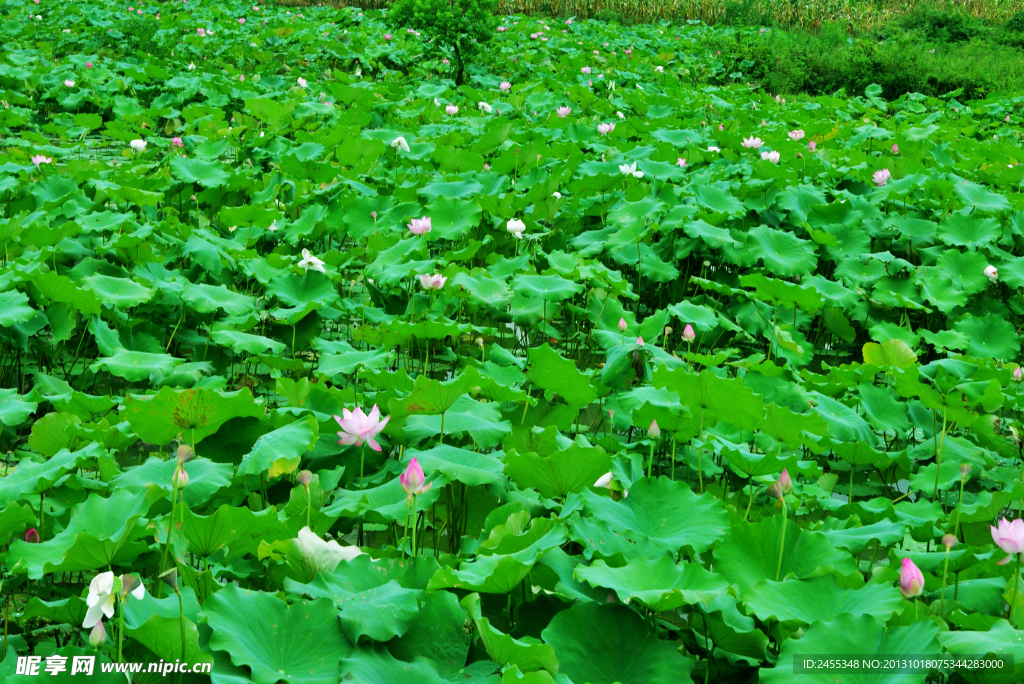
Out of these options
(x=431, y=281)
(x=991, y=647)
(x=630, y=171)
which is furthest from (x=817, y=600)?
(x=630, y=171)

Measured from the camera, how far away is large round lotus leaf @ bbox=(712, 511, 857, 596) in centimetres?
162

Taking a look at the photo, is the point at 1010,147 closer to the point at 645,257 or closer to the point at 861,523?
the point at 645,257

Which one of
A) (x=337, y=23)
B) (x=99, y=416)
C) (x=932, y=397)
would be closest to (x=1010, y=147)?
(x=932, y=397)

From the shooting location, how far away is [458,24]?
879cm

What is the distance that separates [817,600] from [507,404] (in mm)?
1196

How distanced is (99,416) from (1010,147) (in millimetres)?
6633

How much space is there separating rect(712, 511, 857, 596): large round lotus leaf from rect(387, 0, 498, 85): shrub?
26.4 feet

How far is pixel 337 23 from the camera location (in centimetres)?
1241

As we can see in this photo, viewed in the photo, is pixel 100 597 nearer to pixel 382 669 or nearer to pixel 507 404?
pixel 382 669

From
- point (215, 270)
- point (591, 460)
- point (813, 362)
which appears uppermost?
point (591, 460)

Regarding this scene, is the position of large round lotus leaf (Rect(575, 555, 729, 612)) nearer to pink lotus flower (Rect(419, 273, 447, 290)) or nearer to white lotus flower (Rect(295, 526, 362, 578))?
white lotus flower (Rect(295, 526, 362, 578))

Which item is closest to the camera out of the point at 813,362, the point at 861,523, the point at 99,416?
the point at 861,523

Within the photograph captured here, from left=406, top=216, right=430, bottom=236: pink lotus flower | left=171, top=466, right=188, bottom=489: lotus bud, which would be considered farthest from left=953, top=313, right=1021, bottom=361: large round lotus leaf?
left=171, top=466, right=188, bottom=489: lotus bud

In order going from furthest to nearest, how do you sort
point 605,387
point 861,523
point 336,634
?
point 605,387, point 861,523, point 336,634
